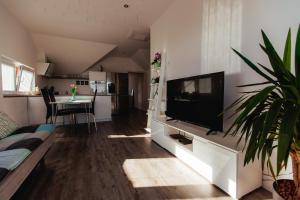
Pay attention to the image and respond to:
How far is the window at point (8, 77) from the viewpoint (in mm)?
3172

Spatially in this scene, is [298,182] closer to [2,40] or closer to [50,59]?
[2,40]

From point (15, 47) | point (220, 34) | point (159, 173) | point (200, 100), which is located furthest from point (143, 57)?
point (159, 173)

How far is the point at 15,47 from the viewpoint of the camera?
3469 mm

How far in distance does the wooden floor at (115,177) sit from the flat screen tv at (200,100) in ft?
2.11

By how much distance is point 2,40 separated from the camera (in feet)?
9.59

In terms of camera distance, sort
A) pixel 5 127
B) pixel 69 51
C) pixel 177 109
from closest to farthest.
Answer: pixel 5 127
pixel 177 109
pixel 69 51

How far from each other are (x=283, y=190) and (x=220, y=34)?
1.77m

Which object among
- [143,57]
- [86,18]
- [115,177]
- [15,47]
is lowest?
[115,177]

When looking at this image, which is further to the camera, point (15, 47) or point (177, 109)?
point (15, 47)

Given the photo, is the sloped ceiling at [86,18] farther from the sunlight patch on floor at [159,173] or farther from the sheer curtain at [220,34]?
the sunlight patch on floor at [159,173]

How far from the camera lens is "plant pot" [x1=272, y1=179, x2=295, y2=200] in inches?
38.2

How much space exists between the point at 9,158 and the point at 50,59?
5474mm

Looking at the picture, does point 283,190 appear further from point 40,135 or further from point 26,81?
point 26,81

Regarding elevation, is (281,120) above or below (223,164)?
above
